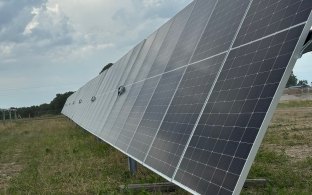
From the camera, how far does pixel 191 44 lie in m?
9.95

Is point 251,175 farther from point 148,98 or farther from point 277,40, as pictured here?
point 277,40

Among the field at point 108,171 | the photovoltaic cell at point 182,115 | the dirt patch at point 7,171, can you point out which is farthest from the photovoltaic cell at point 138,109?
the dirt patch at point 7,171

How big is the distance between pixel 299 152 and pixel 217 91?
7049 millimetres

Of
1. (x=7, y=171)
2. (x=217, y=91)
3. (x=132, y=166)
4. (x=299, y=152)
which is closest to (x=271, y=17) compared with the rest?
(x=217, y=91)

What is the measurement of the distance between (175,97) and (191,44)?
4.64 feet

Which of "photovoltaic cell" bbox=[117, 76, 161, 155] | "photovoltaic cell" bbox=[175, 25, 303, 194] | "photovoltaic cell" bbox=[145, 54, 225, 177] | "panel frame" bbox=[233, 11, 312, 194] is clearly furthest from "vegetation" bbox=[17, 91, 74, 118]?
"panel frame" bbox=[233, 11, 312, 194]

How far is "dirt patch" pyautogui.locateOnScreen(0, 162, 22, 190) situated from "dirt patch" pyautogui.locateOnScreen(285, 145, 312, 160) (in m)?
7.77

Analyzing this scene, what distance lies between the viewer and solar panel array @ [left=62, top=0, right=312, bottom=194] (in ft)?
17.5

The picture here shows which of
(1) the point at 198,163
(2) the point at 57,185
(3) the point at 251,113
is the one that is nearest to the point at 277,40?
(3) the point at 251,113

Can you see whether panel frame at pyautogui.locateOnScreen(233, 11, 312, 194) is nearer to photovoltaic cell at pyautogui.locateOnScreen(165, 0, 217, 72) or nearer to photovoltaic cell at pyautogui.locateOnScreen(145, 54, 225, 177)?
photovoltaic cell at pyautogui.locateOnScreen(145, 54, 225, 177)

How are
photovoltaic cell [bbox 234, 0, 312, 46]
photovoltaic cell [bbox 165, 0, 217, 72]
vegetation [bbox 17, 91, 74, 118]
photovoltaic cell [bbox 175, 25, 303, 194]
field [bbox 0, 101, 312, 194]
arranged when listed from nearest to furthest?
photovoltaic cell [bbox 175, 25, 303, 194] → photovoltaic cell [bbox 234, 0, 312, 46] → field [bbox 0, 101, 312, 194] → photovoltaic cell [bbox 165, 0, 217, 72] → vegetation [bbox 17, 91, 74, 118]

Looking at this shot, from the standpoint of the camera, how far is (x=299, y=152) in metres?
13.1

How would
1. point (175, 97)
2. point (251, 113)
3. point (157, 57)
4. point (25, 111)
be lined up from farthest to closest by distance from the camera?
point (25, 111) → point (157, 57) → point (175, 97) → point (251, 113)

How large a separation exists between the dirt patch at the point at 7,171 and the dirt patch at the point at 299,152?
25.5 ft
